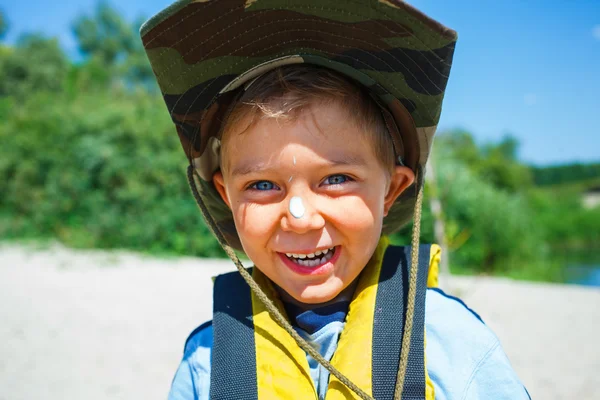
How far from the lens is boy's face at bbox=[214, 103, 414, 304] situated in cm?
134

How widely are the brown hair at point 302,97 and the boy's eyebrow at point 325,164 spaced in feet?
0.31

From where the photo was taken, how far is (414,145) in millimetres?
1604

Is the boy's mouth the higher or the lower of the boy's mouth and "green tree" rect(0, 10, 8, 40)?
the lower

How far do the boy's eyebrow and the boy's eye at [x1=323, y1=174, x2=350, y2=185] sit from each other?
0.05m

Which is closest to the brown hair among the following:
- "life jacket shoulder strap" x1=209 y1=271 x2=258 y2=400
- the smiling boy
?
the smiling boy

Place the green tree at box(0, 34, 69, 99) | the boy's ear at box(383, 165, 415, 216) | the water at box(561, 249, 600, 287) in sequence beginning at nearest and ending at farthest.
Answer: the boy's ear at box(383, 165, 415, 216), the water at box(561, 249, 600, 287), the green tree at box(0, 34, 69, 99)

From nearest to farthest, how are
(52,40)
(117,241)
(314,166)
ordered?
1. (314,166)
2. (117,241)
3. (52,40)

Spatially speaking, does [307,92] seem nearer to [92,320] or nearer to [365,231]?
[365,231]

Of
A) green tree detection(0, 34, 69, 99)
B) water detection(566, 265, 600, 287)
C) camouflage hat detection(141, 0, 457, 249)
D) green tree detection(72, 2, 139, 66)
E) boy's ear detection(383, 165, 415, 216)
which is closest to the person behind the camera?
camouflage hat detection(141, 0, 457, 249)

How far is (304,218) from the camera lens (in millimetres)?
1325

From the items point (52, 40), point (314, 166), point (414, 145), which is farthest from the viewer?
point (52, 40)

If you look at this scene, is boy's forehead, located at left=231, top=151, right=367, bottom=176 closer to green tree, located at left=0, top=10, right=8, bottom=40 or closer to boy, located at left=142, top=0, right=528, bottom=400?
boy, located at left=142, top=0, right=528, bottom=400

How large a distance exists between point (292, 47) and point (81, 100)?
16.6m

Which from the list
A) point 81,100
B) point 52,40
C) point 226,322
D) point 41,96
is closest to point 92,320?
point 226,322
